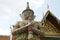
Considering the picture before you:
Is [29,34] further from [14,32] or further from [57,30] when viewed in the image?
[57,30]

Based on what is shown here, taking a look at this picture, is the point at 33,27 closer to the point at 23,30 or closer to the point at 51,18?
the point at 23,30

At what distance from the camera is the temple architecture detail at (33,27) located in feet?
56.9

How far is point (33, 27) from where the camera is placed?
56.9 feet

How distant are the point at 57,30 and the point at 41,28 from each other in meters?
1.35

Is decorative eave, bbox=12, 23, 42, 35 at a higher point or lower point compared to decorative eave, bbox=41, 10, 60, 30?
lower

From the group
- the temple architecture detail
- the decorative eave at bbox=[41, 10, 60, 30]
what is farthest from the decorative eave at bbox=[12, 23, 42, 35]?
the decorative eave at bbox=[41, 10, 60, 30]

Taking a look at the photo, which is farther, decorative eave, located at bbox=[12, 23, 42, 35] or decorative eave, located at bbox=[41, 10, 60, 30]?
decorative eave, located at bbox=[41, 10, 60, 30]

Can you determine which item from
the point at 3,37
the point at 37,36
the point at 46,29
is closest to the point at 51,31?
the point at 46,29

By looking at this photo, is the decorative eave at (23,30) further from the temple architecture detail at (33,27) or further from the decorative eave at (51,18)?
the decorative eave at (51,18)

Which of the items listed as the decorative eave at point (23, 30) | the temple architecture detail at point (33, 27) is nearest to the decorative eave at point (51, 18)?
the temple architecture detail at point (33, 27)

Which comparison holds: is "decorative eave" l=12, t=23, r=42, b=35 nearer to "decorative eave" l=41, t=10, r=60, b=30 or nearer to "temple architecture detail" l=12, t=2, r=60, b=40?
"temple architecture detail" l=12, t=2, r=60, b=40

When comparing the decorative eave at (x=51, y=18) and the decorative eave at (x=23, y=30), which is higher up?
the decorative eave at (x=51, y=18)

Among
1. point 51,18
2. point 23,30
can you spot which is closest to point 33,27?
point 23,30

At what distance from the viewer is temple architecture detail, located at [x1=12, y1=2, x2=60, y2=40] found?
17344mm
